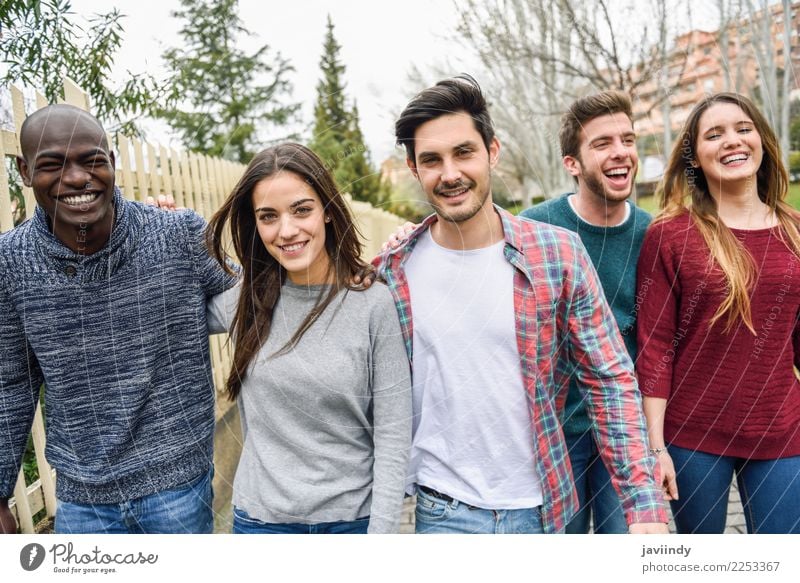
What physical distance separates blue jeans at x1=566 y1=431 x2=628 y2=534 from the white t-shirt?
426 millimetres

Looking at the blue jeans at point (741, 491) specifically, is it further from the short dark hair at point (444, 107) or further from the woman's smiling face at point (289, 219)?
the woman's smiling face at point (289, 219)

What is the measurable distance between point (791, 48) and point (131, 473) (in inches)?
108

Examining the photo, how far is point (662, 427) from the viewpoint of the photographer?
1.83 metres

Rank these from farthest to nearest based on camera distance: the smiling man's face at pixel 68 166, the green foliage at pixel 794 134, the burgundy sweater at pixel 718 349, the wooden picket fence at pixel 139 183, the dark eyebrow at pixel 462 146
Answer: the green foliage at pixel 794 134
the wooden picket fence at pixel 139 183
the burgundy sweater at pixel 718 349
the dark eyebrow at pixel 462 146
the smiling man's face at pixel 68 166

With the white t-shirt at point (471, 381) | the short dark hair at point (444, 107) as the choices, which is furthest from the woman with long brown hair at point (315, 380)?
the short dark hair at point (444, 107)

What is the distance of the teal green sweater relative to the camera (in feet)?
6.33

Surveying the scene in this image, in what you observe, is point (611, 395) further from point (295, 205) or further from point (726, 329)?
point (295, 205)

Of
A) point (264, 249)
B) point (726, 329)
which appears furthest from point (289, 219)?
point (726, 329)

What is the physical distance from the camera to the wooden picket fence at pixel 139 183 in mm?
2234

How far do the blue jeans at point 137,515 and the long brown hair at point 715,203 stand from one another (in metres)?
1.61
